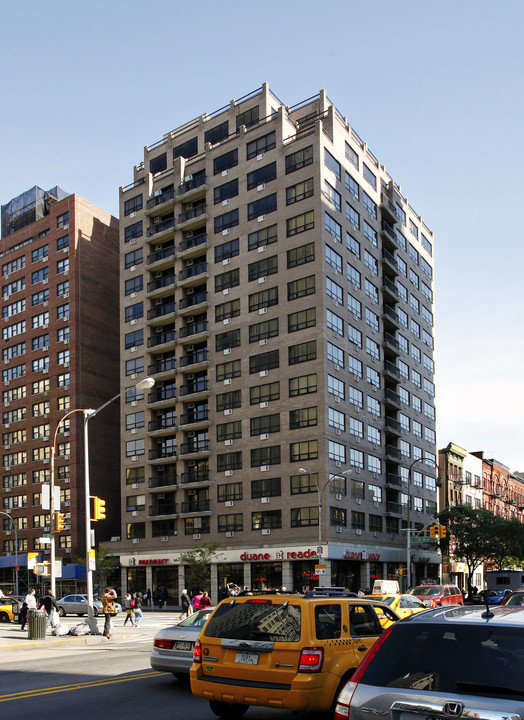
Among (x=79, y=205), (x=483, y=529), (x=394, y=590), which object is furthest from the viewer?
(x=79, y=205)

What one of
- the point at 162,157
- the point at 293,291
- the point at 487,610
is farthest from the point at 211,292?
the point at 487,610

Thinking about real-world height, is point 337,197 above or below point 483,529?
above

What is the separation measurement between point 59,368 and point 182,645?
63476 mm

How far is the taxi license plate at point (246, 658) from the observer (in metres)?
9.31

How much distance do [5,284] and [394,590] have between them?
60754 millimetres

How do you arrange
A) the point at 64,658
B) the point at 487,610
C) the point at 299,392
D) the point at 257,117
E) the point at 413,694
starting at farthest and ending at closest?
the point at 257,117 → the point at 299,392 → the point at 64,658 → the point at 487,610 → the point at 413,694

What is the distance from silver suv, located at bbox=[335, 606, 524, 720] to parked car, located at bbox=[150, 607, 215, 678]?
29.5ft

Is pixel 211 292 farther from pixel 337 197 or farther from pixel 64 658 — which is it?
pixel 64 658

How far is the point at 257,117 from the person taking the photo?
66125 mm

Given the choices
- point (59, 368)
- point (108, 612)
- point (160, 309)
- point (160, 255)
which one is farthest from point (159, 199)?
point (108, 612)

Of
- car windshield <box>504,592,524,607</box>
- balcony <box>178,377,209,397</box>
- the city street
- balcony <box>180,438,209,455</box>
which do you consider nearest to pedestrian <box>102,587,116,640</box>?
the city street

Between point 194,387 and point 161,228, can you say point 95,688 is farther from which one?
point 161,228

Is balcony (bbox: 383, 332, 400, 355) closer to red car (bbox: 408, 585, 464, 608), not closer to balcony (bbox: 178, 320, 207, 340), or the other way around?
balcony (bbox: 178, 320, 207, 340)

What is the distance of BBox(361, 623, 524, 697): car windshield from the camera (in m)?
4.76
